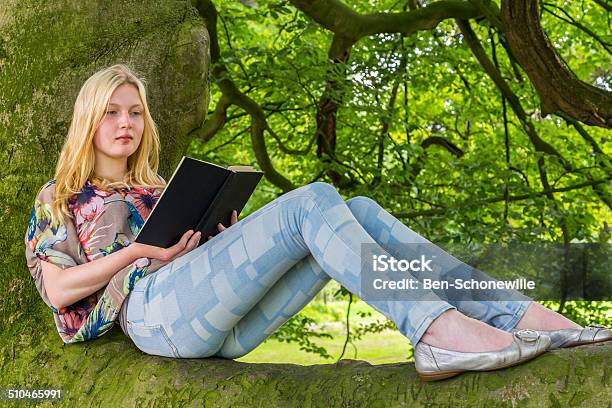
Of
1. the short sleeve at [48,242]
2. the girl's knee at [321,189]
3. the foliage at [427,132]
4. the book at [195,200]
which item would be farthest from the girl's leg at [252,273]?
the foliage at [427,132]

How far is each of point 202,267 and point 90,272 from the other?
14.4 inches

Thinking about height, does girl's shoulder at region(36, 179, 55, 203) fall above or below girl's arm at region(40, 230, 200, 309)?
above

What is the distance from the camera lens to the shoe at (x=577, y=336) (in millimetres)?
1981

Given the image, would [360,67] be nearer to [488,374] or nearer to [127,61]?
[127,61]

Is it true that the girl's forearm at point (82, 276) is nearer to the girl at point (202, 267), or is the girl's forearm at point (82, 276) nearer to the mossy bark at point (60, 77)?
the girl at point (202, 267)

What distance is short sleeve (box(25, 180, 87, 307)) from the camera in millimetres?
2463

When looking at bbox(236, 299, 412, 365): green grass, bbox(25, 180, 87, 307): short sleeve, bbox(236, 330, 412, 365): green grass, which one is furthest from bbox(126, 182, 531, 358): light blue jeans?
bbox(236, 330, 412, 365): green grass

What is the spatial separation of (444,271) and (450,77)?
175 inches

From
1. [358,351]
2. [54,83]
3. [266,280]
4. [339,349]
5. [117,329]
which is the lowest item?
[339,349]

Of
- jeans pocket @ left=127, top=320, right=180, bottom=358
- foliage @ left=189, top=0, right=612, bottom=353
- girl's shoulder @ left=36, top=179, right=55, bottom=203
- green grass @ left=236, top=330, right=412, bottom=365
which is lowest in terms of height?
green grass @ left=236, top=330, right=412, bottom=365

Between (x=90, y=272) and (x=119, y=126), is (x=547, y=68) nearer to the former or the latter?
(x=119, y=126)

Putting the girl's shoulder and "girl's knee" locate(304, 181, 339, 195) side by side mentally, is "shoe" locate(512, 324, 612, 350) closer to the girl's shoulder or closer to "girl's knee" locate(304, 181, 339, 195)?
"girl's knee" locate(304, 181, 339, 195)

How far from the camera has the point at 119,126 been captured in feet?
8.66

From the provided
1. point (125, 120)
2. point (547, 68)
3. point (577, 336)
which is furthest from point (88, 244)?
point (547, 68)
